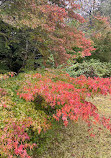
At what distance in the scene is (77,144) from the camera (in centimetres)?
405

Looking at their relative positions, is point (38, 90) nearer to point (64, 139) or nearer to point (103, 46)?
point (64, 139)

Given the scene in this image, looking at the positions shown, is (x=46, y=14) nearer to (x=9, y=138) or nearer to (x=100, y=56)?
(x=9, y=138)

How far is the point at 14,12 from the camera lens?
3.85 m

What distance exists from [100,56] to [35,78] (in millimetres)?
9355

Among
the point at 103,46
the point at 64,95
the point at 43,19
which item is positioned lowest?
the point at 64,95

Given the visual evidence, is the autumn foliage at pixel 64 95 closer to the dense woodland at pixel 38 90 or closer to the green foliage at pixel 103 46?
the dense woodland at pixel 38 90

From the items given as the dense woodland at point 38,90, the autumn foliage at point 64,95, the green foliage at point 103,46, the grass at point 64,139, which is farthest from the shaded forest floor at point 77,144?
the green foliage at point 103,46

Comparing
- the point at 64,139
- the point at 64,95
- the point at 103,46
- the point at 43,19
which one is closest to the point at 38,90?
the point at 64,95

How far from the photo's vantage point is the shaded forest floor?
3668mm

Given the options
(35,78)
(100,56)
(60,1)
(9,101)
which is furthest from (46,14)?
(100,56)

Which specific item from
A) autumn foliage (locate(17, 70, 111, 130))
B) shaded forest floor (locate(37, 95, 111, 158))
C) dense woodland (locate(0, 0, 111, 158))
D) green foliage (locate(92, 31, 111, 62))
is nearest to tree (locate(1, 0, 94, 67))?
dense woodland (locate(0, 0, 111, 158))

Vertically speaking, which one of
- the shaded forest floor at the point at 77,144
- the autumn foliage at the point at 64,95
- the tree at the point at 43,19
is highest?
the tree at the point at 43,19

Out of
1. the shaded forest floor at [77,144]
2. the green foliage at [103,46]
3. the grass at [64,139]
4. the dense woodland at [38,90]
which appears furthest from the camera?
the green foliage at [103,46]

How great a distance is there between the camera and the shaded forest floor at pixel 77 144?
3.67 metres
